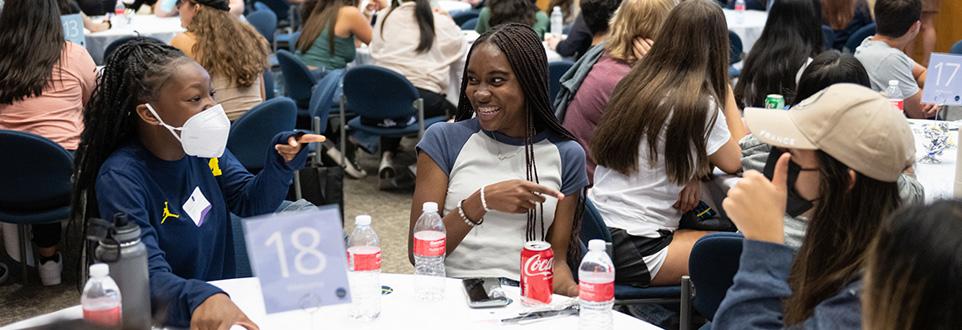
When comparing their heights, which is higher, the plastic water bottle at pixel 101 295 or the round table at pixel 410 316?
the plastic water bottle at pixel 101 295

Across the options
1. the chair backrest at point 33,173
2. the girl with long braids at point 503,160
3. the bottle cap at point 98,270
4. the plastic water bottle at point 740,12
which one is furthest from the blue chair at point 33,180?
the plastic water bottle at point 740,12

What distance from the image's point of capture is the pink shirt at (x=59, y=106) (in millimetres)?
4332

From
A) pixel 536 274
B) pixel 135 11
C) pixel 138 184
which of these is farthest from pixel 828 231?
pixel 135 11

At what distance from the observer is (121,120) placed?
8.20 feet

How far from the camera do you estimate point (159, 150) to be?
8.29 ft

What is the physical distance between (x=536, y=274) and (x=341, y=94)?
3.93 m

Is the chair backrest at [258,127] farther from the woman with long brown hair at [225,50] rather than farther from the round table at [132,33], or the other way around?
the round table at [132,33]

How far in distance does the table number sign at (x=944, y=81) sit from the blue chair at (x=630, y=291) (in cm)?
174

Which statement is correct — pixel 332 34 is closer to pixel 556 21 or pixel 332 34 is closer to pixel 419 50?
pixel 419 50

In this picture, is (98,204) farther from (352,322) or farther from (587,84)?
(587,84)

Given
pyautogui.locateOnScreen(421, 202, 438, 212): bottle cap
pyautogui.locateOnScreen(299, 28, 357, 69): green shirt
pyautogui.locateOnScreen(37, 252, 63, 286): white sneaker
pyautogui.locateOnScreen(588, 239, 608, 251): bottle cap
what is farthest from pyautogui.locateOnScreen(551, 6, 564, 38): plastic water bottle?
pyautogui.locateOnScreen(588, 239, 608, 251): bottle cap

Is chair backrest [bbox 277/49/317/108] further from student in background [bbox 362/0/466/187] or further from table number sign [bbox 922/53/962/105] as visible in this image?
table number sign [bbox 922/53/962/105]

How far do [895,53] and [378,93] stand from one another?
2.67 m

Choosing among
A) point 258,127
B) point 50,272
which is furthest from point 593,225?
point 50,272
